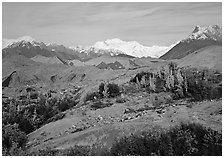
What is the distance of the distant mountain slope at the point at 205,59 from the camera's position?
571cm

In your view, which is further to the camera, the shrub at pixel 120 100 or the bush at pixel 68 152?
the shrub at pixel 120 100

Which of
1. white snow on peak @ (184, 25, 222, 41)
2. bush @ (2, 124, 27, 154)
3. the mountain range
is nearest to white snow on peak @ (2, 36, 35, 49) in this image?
the mountain range

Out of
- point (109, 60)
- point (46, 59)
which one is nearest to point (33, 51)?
point (46, 59)

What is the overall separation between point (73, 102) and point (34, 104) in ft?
2.68

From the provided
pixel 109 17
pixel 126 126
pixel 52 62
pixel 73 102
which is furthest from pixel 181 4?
pixel 52 62

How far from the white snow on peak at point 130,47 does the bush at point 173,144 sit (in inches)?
88.8

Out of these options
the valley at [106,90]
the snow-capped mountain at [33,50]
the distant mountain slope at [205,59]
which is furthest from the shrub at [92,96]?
the distant mountain slope at [205,59]

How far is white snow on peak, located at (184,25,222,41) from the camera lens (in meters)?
5.67

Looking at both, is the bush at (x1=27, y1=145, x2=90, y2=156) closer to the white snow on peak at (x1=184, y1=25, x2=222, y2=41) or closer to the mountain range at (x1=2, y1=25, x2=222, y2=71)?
the mountain range at (x1=2, y1=25, x2=222, y2=71)

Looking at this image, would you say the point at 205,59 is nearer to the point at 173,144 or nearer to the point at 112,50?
the point at 112,50

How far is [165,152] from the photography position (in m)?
4.61

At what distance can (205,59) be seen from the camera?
621cm

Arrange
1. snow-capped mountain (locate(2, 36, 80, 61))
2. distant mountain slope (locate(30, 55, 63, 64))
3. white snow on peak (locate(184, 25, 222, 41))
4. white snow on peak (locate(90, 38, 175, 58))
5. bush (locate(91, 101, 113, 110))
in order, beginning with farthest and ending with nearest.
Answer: distant mountain slope (locate(30, 55, 63, 64)), white snow on peak (locate(90, 38, 175, 58)), snow-capped mountain (locate(2, 36, 80, 61)), bush (locate(91, 101, 113, 110)), white snow on peak (locate(184, 25, 222, 41))

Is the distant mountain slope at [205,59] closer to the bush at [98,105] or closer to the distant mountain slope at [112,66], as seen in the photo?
the distant mountain slope at [112,66]
